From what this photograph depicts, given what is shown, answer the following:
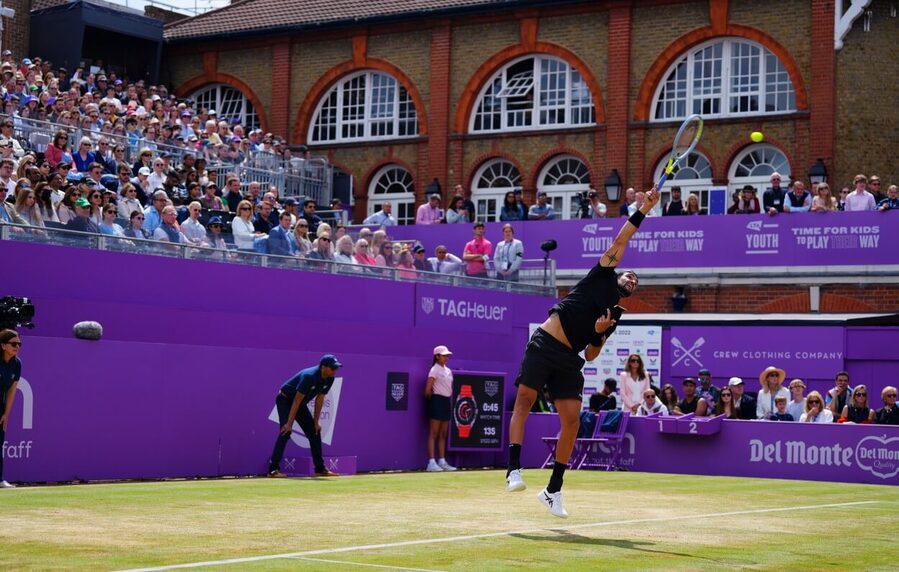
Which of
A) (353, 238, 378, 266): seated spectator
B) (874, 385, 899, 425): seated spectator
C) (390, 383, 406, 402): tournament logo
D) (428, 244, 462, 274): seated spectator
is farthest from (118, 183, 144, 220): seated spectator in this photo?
(874, 385, 899, 425): seated spectator

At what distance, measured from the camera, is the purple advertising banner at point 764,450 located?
830 inches

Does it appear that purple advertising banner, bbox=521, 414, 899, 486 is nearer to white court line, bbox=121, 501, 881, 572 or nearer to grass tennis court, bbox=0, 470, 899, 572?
grass tennis court, bbox=0, 470, 899, 572

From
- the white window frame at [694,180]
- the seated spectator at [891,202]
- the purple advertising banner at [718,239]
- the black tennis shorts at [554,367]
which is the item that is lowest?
the black tennis shorts at [554,367]

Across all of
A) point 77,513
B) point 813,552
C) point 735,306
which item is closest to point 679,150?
point 813,552

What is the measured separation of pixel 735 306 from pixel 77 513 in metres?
22.0

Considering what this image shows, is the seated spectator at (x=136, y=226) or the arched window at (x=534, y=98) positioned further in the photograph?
the arched window at (x=534, y=98)

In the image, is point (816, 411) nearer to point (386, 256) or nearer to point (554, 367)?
point (386, 256)

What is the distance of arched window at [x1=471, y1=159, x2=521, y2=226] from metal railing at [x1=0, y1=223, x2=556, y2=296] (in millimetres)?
12363

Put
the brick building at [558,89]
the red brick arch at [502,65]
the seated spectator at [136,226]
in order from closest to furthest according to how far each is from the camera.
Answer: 1. the seated spectator at [136,226]
2. the brick building at [558,89]
3. the red brick arch at [502,65]

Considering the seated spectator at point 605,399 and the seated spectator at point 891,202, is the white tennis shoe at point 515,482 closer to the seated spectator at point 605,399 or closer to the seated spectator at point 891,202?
the seated spectator at point 605,399

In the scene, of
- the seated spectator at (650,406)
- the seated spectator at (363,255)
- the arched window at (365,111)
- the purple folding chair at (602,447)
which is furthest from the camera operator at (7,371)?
the arched window at (365,111)

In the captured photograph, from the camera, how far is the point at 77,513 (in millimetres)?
11930

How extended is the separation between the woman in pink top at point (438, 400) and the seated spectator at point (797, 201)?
945 cm

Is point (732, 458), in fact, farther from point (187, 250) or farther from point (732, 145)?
point (732, 145)
